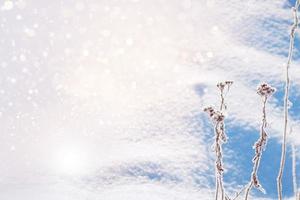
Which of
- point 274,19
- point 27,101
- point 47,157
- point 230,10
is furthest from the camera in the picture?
point 230,10

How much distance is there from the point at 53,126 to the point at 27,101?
0.41 metres

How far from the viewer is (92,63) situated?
194 inches

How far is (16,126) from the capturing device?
4.08 meters

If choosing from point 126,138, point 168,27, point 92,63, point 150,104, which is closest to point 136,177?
point 126,138

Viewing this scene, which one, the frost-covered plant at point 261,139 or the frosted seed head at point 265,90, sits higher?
the frosted seed head at point 265,90

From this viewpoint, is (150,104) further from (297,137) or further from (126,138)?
(297,137)

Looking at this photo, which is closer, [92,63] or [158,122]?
[158,122]

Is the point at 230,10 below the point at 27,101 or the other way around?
the other way around

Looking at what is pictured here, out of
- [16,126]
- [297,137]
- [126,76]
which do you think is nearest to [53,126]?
Result: [16,126]

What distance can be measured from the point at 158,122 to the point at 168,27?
1662 millimetres

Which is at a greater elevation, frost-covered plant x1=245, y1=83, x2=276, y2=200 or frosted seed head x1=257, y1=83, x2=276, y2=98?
frosted seed head x1=257, y1=83, x2=276, y2=98

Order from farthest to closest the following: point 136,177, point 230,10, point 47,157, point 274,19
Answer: point 230,10 < point 274,19 < point 47,157 < point 136,177

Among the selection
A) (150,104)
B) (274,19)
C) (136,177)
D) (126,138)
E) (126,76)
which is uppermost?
(274,19)

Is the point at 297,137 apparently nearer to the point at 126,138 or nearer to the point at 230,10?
the point at 126,138
